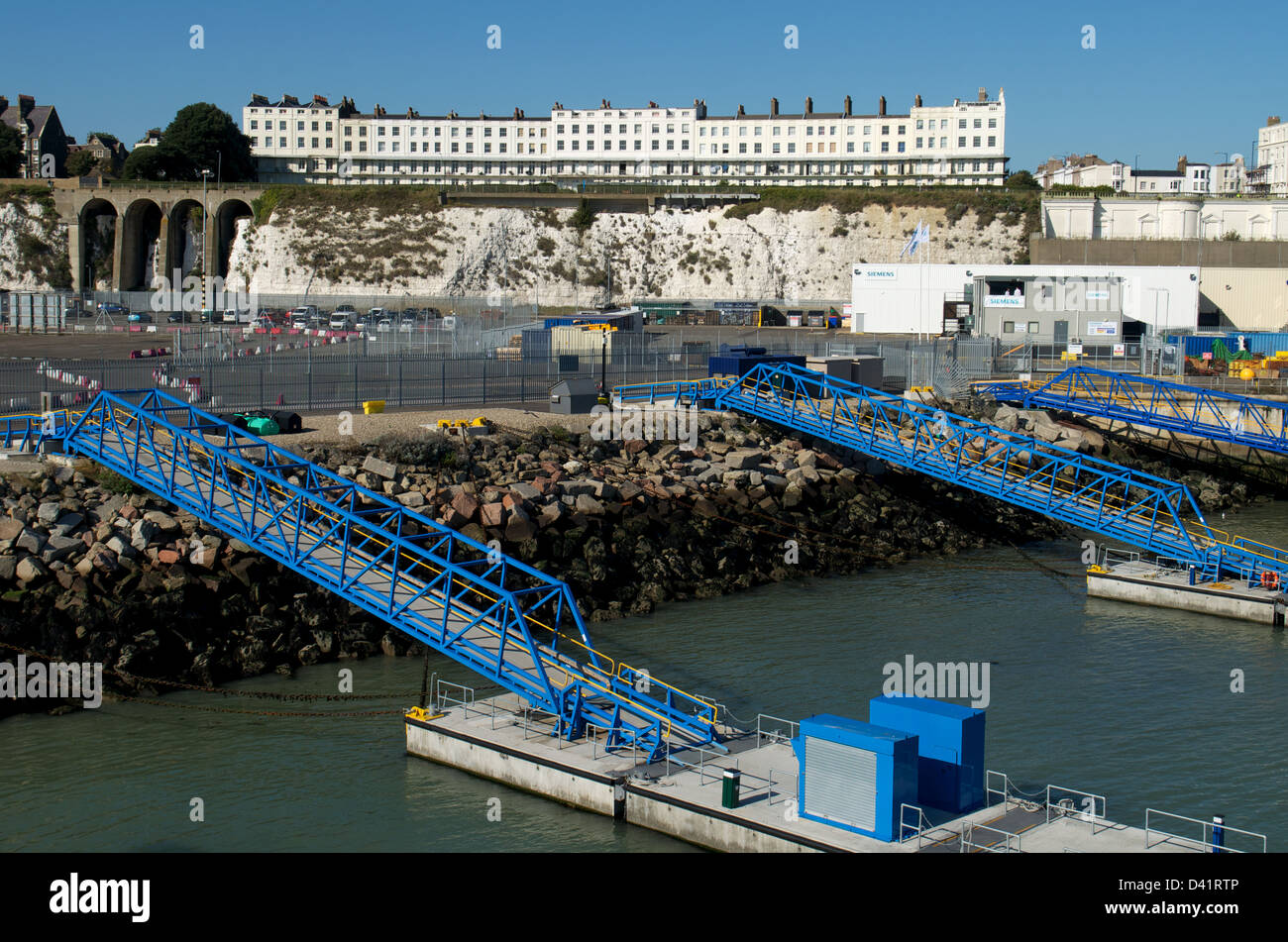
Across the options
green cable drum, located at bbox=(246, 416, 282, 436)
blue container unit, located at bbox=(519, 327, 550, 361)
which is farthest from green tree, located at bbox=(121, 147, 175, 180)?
green cable drum, located at bbox=(246, 416, 282, 436)

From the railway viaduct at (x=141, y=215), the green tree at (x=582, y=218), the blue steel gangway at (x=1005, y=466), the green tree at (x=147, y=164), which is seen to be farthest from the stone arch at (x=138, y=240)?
the blue steel gangway at (x=1005, y=466)

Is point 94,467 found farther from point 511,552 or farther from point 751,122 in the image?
point 751,122

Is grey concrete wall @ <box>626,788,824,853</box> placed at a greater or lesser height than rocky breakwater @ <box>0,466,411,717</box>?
lesser

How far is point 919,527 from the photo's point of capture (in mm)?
32844

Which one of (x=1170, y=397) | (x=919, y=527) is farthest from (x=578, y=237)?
(x=919, y=527)

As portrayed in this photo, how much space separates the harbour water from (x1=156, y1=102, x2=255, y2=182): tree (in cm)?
9139

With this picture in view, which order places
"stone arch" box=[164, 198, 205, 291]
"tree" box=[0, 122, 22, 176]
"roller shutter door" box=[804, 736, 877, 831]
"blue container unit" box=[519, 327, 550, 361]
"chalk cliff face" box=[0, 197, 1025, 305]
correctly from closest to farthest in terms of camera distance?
"roller shutter door" box=[804, 736, 877, 831], "blue container unit" box=[519, 327, 550, 361], "chalk cliff face" box=[0, 197, 1025, 305], "stone arch" box=[164, 198, 205, 291], "tree" box=[0, 122, 22, 176]

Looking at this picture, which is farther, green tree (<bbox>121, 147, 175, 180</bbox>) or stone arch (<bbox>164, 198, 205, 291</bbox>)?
green tree (<bbox>121, 147, 175, 180</bbox>)

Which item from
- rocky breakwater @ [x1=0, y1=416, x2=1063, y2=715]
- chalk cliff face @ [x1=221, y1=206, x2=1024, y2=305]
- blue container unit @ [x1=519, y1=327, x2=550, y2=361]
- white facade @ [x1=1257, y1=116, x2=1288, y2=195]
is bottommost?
rocky breakwater @ [x1=0, y1=416, x2=1063, y2=715]

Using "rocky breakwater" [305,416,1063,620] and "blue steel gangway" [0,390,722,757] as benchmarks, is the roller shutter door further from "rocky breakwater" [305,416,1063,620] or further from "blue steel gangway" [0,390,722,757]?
"rocky breakwater" [305,416,1063,620]

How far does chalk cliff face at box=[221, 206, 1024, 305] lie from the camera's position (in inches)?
3366

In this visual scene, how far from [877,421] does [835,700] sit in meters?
17.4
